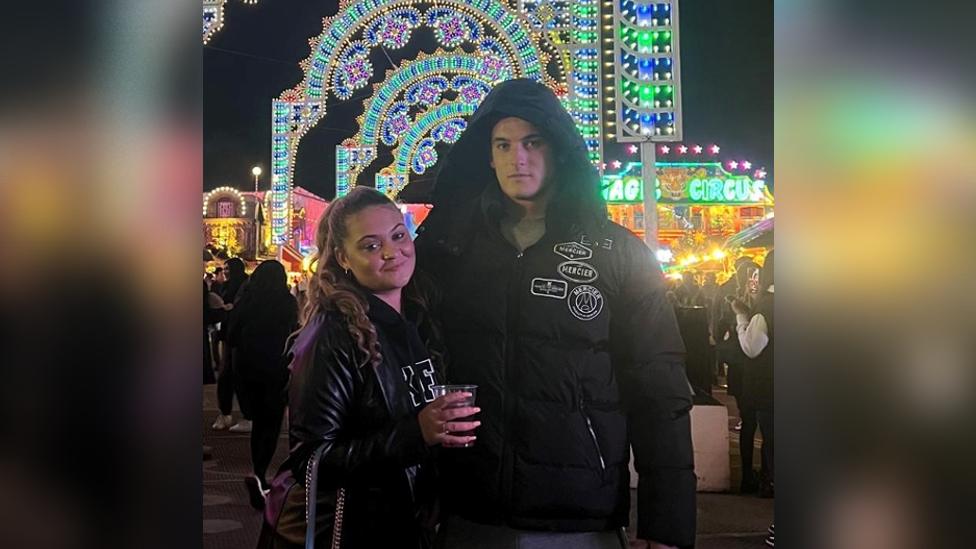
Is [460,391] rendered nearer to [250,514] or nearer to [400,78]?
[400,78]

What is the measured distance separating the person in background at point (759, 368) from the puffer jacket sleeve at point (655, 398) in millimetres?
3221

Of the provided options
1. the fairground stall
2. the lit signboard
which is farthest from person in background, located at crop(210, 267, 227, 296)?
the lit signboard

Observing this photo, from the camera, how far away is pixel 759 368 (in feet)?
18.3

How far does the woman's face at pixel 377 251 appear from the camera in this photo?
2.21 meters

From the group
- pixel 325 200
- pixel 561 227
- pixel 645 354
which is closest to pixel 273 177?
pixel 325 200

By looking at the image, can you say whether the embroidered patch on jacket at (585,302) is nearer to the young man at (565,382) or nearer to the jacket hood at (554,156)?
the young man at (565,382)

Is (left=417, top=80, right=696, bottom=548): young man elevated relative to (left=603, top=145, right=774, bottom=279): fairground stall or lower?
lower

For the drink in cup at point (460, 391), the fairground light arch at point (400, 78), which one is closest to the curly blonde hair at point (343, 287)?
the drink in cup at point (460, 391)

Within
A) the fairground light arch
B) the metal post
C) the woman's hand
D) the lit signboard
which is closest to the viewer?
the woman's hand

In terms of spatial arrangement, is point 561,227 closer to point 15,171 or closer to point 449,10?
point 15,171

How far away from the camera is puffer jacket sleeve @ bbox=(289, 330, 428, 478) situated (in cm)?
207

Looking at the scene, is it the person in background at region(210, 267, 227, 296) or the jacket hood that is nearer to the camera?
the jacket hood

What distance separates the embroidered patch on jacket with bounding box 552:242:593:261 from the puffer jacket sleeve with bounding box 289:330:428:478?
582 millimetres

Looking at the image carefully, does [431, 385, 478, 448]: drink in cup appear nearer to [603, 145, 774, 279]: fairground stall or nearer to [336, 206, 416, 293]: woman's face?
[336, 206, 416, 293]: woman's face
